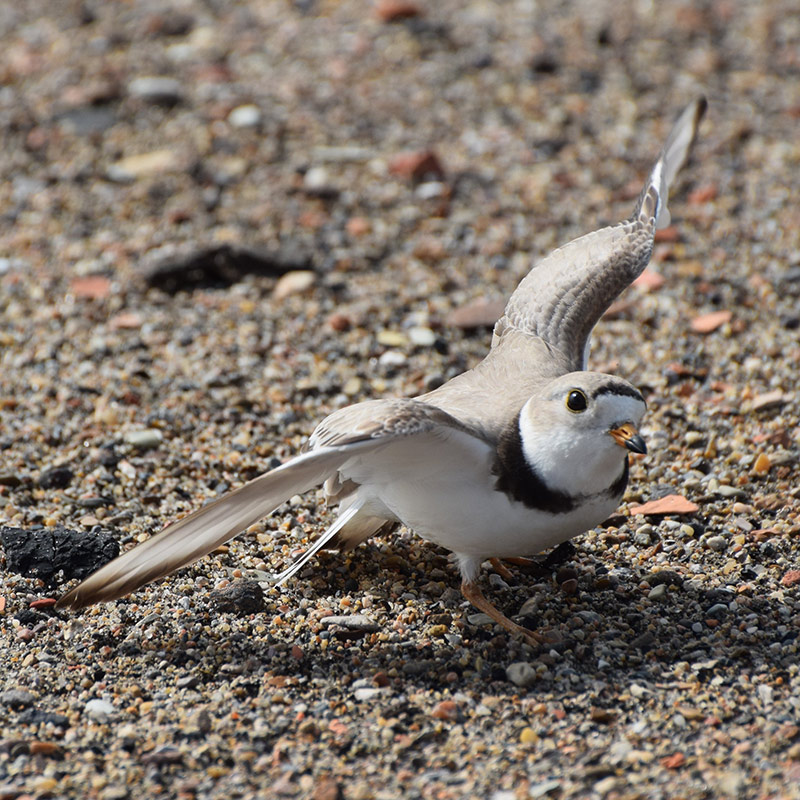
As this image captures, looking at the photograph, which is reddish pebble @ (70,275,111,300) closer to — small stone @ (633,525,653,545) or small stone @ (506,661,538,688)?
small stone @ (633,525,653,545)

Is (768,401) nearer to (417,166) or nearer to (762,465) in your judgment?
(762,465)

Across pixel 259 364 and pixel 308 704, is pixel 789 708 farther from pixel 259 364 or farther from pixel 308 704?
pixel 259 364

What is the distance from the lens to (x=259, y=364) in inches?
223

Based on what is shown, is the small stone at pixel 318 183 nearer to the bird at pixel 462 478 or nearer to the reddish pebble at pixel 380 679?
the bird at pixel 462 478

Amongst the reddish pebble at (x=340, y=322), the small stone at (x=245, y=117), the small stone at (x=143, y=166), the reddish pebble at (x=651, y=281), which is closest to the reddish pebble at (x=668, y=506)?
the reddish pebble at (x=651, y=281)

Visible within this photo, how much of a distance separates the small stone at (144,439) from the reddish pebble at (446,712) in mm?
2038

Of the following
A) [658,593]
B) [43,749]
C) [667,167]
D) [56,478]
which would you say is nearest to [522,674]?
A: [658,593]

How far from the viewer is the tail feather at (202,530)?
3.59 metres

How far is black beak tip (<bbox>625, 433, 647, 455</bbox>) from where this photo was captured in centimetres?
371

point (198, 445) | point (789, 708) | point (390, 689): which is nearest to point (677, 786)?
point (789, 708)

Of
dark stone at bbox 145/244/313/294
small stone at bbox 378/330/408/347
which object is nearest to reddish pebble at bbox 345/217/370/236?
dark stone at bbox 145/244/313/294

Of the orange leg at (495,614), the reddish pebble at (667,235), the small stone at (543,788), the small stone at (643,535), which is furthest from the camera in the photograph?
the reddish pebble at (667,235)

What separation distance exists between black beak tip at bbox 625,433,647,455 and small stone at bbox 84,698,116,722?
1.82m

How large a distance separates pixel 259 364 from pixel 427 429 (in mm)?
2229
